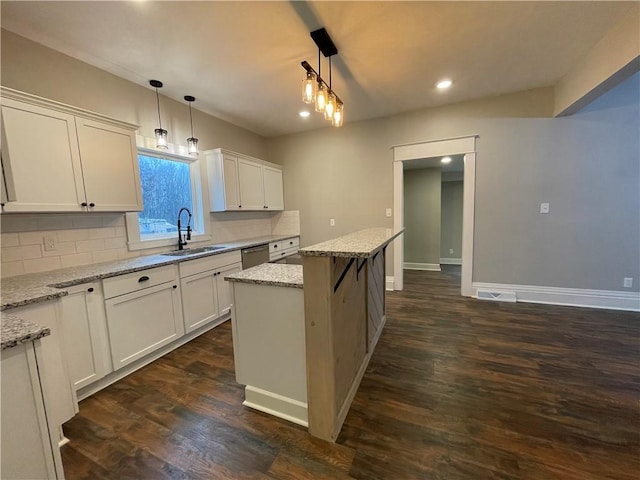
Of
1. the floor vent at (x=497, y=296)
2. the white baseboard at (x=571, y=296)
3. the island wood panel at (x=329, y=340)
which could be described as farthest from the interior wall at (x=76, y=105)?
the white baseboard at (x=571, y=296)

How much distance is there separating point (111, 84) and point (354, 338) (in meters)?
3.24

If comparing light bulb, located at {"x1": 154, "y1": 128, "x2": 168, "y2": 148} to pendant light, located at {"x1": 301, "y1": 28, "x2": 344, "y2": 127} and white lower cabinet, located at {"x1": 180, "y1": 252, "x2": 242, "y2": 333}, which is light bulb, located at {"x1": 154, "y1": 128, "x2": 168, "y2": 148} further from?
pendant light, located at {"x1": 301, "y1": 28, "x2": 344, "y2": 127}

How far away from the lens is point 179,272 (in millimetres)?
2510

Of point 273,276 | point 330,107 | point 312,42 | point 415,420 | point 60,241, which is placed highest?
point 312,42

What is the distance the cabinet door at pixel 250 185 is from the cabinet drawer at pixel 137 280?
1632 millimetres

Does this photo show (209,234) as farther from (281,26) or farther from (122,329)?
(281,26)

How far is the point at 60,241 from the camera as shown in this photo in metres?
2.12

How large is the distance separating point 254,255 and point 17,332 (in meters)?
2.69

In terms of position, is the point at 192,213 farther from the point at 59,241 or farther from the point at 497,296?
the point at 497,296

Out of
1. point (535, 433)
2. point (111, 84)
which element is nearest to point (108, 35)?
point (111, 84)

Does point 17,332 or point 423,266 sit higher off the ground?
point 17,332

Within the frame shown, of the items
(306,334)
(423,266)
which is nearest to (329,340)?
(306,334)

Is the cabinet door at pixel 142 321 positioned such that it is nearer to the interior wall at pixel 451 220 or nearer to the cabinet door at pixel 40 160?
the cabinet door at pixel 40 160

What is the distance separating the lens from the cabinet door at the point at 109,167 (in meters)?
2.05
